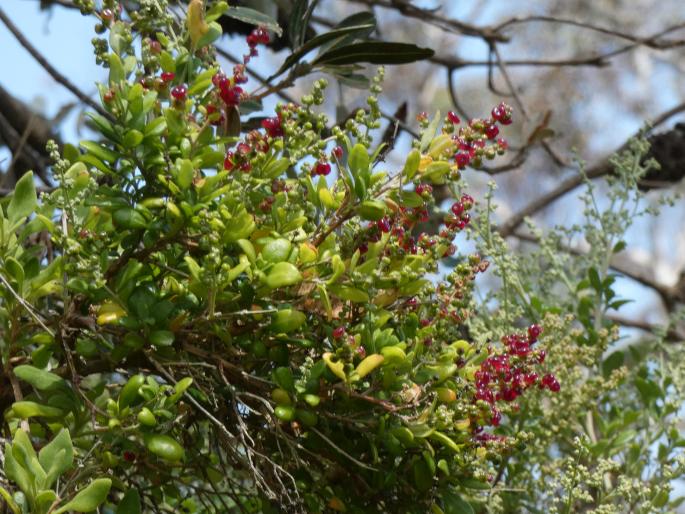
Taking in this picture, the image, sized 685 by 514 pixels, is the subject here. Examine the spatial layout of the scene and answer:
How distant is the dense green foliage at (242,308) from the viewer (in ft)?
2.92

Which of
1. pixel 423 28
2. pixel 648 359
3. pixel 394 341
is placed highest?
pixel 423 28

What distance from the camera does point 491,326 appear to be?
1518mm

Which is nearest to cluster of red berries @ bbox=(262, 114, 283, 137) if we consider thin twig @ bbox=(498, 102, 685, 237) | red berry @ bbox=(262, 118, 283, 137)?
red berry @ bbox=(262, 118, 283, 137)

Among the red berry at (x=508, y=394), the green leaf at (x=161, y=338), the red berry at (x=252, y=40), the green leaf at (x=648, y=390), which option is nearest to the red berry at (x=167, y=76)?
the red berry at (x=252, y=40)

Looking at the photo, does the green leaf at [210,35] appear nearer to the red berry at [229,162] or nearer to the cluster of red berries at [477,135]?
the red berry at [229,162]

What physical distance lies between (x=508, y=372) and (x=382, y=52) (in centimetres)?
47

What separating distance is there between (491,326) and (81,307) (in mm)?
735

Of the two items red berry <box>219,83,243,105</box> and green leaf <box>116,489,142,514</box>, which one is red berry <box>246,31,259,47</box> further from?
green leaf <box>116,489,142,514</box>

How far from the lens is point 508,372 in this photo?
1008 millimetres

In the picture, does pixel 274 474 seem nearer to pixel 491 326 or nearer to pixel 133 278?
pixel 133 278

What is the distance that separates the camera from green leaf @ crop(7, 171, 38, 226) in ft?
3.12

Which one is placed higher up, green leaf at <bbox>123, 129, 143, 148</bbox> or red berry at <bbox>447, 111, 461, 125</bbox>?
red berry at <bbox>447, 111, 461, 125</bbox>

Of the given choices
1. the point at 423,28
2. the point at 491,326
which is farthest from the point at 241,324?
the point at 423,28

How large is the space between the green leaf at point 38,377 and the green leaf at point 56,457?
2.5 inches
